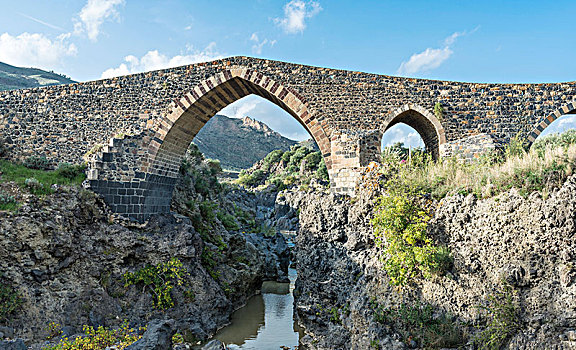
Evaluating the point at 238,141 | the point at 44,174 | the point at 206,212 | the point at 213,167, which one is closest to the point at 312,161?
the point at 213,167

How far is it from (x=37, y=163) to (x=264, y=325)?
748 cm

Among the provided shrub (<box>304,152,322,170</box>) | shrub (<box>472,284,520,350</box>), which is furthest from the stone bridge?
shrub (<box>304,152,322,170</box>)

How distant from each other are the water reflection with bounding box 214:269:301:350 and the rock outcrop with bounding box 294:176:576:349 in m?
0.80

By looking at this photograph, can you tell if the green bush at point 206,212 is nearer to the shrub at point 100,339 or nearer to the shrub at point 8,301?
the shrub at point 100,339

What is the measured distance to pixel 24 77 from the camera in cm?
4175

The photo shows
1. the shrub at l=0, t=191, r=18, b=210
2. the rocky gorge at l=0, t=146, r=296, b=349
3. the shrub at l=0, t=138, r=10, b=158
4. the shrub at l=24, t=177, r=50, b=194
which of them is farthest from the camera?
the shrub at l=0, t=138, r=10, b=158

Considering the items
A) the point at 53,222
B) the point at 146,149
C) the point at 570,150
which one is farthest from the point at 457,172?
the point at 53,222

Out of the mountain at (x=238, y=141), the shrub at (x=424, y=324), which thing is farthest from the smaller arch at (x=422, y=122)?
the mountain at (x=238, y=141)

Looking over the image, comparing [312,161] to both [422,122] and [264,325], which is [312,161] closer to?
[422,122]

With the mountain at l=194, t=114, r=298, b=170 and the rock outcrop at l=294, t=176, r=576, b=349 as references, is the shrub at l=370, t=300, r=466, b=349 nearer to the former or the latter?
the rock outcrop at l=294, t=176, r=576, b=349

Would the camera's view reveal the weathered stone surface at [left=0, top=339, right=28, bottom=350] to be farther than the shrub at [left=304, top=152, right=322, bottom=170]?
No

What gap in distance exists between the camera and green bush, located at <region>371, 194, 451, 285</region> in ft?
18.9

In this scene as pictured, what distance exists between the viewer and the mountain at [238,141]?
47772 millimetres

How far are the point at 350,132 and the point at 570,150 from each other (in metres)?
4.60
